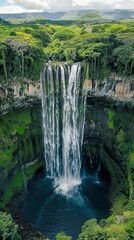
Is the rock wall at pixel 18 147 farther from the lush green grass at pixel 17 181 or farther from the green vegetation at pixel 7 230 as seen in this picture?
the green vegetation at pixel 7 230

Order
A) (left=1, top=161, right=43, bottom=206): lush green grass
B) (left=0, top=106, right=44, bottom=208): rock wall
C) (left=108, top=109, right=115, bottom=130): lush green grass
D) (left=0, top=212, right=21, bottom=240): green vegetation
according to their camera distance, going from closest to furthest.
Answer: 1. (left=0, top=212, right=21, bottom=240): green vegetation
2. (left=1, top=161, right=43, bottom=206): lush green grass
3. (left=0, top=106, right=44, bottom=208): rock wall
4. (left=108, top=109, right=115, bottom=130): lush green grass

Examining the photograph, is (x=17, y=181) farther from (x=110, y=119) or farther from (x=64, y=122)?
(x=110, y=119)

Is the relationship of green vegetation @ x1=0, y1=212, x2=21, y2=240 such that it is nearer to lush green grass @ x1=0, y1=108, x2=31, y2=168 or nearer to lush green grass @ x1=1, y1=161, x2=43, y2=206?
lush green grass @ x1=1, y1=161, x2=43, y2=206

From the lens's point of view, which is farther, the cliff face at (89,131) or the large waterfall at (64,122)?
the large waterfall at (64,122)

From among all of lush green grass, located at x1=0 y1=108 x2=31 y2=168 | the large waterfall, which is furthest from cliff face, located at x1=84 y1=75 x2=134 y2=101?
lush green grass, located at x1=0 y1=108 x2=31 y2=168

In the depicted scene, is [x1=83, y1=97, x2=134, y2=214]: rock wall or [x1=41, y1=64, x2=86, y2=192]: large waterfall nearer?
[x1=83, y1=97, x2=134, y2=214]: rock wall

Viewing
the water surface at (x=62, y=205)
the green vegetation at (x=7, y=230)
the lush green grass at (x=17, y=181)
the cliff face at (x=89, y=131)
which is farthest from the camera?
the cliff face at (x=89, y=131)

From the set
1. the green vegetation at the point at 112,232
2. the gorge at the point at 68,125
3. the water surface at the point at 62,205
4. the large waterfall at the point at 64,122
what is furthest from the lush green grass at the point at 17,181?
the green vegetation at the point at 112,232

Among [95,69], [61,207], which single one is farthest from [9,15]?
[61,207]
